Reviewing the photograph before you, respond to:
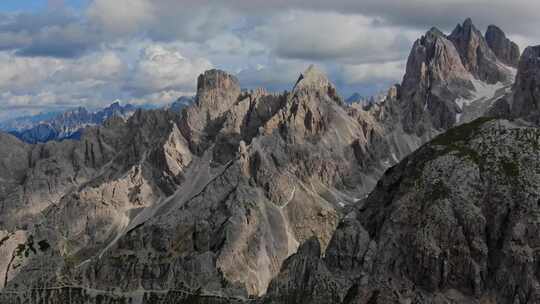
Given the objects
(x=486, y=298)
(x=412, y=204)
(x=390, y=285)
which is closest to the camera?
(x=390, y=285)

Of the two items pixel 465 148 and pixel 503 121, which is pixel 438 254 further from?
pixel 503 121

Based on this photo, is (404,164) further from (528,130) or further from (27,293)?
(27,293)

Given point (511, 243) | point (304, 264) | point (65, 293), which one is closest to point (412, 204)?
point (511, 243)

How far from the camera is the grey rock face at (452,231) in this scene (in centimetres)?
13025

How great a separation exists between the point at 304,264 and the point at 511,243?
47.4m

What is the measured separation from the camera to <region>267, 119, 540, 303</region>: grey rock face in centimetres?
13025

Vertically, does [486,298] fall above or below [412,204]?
below

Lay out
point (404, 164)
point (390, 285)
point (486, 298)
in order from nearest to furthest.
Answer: point (390, 285) < point (486, 298) < point (404, 164)

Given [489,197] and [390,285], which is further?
[489,197]

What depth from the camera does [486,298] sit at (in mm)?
130000

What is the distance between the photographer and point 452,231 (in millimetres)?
134000

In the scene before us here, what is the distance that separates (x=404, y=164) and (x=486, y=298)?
3684 cm

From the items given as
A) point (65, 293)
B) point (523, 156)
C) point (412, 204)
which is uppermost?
point (523, 156)

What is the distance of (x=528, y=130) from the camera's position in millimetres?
148125
